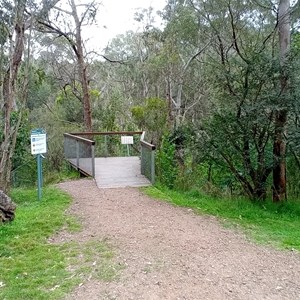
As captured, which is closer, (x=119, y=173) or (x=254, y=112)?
(x=254, y=112)

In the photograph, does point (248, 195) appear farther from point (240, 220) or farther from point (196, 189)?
point (240, 220)

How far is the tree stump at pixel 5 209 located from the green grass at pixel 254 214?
294 cm

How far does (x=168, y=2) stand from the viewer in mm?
19203

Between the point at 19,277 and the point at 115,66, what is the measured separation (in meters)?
27.3

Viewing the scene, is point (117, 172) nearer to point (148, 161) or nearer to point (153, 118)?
point (148, 161)

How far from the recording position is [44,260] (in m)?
3.99

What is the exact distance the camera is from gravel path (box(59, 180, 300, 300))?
3238 millimetres

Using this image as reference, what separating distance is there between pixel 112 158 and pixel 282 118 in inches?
268

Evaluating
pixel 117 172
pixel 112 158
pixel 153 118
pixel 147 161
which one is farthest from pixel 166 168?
pixel 153 118

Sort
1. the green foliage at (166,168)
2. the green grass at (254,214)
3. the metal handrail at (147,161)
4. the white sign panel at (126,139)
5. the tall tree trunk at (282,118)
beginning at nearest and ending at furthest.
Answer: the green grass at (254,214) < the tall tree trunk at (282,118) < the metal handrail at (147,161) < the green foliage at (166,168) < the white sign panel at (126,139)

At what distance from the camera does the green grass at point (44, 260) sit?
3.32 m

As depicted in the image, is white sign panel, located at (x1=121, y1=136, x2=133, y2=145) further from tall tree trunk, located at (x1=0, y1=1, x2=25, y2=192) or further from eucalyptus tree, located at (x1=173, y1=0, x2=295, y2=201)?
tall tree trunk, located at (x1=0, y1=1, x2=25, y2=192)

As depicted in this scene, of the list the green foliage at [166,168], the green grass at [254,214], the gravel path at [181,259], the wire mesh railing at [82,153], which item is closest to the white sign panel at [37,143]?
the gravel path at [181,259]

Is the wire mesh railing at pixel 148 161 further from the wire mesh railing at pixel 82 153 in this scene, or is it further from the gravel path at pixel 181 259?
the gravel path at pixel 181 259
